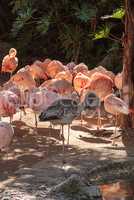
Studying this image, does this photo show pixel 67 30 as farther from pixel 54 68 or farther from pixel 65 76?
pixel 65 76

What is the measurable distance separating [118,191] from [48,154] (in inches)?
52.2

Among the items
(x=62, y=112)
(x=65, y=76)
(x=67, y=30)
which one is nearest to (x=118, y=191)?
(x=62, y=112)

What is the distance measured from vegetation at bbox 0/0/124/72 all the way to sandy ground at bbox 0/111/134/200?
3706mm

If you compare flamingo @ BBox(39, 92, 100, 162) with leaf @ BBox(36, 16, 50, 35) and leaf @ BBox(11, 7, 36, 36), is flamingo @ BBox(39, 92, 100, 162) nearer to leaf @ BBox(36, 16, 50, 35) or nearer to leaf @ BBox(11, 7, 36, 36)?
leaf @ BBox(36, 16, 50, 35)

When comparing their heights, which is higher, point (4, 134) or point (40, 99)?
point (40, 99)

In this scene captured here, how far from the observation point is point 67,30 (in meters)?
11.7

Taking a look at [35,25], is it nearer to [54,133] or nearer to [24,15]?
[24,15]

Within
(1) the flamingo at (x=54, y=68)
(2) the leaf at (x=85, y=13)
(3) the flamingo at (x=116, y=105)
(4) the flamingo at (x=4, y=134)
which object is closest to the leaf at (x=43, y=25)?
(2) the leaf at (x=85, y=13)

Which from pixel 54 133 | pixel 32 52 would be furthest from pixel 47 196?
pixel 32 52

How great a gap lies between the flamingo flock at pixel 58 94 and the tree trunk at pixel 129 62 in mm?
169

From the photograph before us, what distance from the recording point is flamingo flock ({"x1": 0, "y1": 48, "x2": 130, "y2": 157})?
19.9 feet

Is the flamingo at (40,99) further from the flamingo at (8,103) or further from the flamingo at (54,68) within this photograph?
the flamingo at (54,68)

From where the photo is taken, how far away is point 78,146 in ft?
21.4

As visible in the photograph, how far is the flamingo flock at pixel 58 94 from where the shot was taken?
6.06 metres
